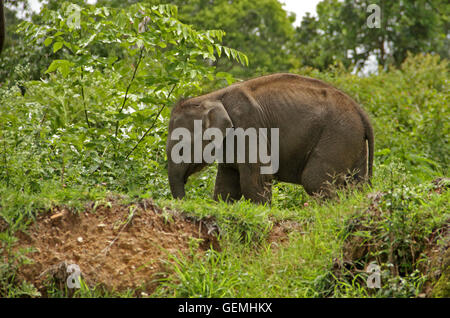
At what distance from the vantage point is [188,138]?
7.43 m

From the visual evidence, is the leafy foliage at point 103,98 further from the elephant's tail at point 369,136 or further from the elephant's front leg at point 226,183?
the elephant's tail at point 369,136

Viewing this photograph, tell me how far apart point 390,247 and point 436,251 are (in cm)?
38

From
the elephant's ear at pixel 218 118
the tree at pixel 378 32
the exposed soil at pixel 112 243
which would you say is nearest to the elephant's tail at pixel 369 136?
the elephant's ear at pixel 218 118

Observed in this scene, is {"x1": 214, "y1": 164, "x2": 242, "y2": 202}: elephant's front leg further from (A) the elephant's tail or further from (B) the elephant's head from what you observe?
(A) the elephant's tail

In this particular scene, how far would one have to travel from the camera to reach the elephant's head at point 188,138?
7375 millimetres

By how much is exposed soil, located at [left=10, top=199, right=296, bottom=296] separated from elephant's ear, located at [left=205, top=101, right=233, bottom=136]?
193 cm

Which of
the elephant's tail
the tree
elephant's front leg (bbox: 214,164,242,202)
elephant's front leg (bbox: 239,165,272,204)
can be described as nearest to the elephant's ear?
elephant's front leg (bbox: 239,165,272,204)

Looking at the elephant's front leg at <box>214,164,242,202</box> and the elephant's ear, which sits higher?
the elephant's ear

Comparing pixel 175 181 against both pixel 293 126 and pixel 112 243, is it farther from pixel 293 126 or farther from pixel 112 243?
pixel 112 243

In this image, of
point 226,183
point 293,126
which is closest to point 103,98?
point 226,183

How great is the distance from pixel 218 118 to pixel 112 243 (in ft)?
8.61

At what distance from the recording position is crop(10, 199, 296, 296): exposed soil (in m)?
5.02

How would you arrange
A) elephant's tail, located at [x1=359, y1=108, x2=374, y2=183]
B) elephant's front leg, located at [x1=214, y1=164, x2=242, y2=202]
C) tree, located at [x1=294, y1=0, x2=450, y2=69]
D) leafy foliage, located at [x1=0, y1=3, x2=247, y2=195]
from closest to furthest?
1. leafy foliage, located at [x1=0, y1=3, x2=247, y2=195]
2. elephant's tail, located at [x1=359, y1=108, x2=374, y2=183]
3. elephant's front leg, located at [x1=214, y1=164, x2=242, y2=202]
4. tree, located at [x1=294, y1=0, x2=450, y2=69]

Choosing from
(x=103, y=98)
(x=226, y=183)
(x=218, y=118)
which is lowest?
(x=226, y=183)
